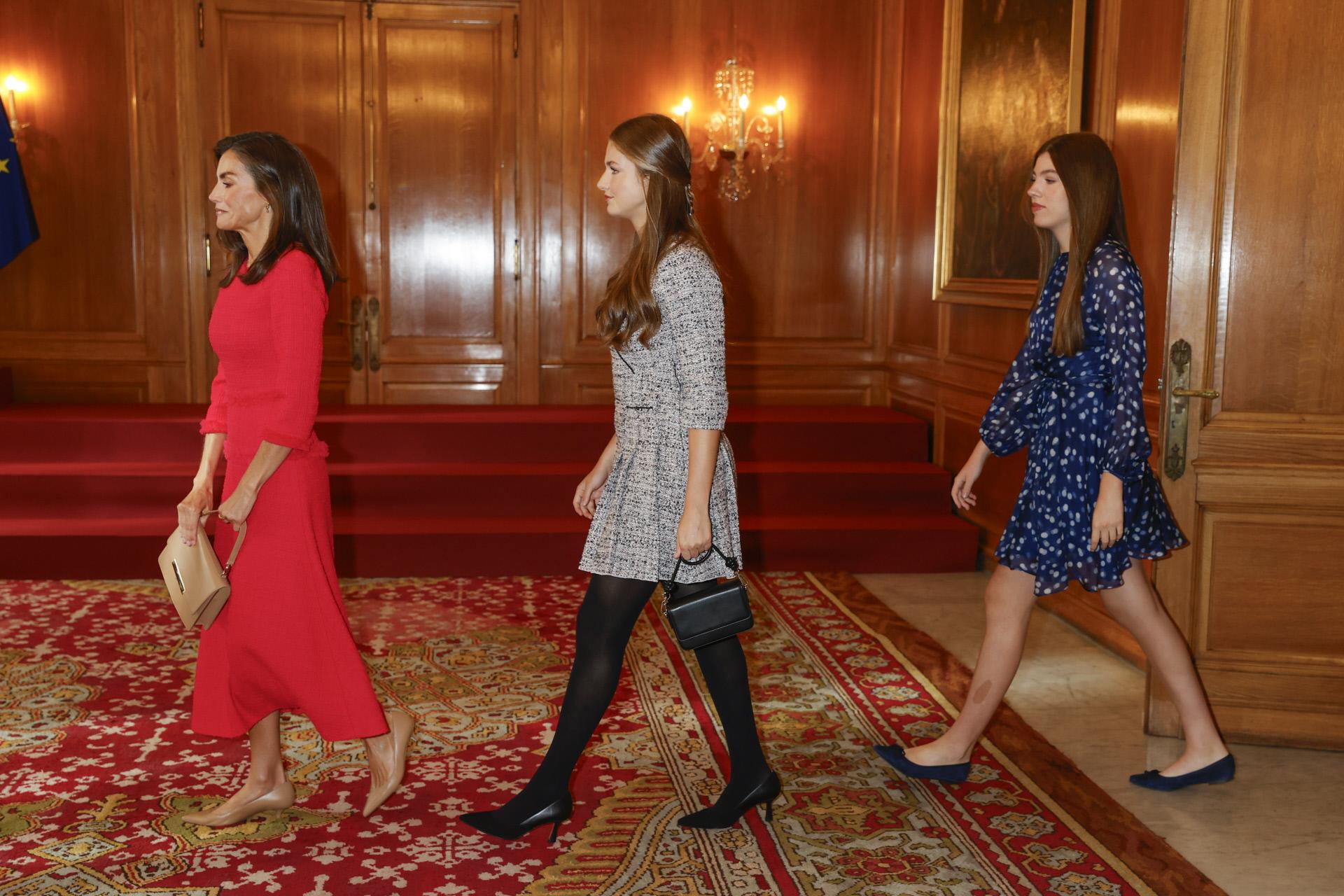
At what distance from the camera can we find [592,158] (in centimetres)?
798

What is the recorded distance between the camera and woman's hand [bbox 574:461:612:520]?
2.95 meters

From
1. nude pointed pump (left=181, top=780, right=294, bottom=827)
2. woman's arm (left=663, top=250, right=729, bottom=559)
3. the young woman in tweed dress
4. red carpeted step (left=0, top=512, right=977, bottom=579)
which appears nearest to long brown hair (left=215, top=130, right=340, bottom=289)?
the young woman in tweed dress

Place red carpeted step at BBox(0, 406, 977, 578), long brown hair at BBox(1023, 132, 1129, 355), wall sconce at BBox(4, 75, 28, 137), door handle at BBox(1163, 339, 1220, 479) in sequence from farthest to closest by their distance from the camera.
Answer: wall sconce at BBox(4, 75, 28, 137)
red carpeted step at BBox(0, 406, 977, 578)
door handle at BBox(1163, 339, 1220, 479)
long brown hair at BBox(1023, 132, 1129, 355)

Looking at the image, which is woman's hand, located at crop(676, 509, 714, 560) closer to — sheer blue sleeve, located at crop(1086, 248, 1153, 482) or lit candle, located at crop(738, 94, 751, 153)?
sheer blue sleeve, located at crop(1086, 248, 1153, 482)

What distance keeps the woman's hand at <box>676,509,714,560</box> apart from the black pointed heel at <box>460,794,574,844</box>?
2.17ft

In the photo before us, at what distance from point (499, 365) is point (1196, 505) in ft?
17.1

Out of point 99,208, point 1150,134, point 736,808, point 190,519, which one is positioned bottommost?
point 736,808

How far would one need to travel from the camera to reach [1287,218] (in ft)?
11.7

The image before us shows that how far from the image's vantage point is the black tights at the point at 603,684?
2742 mm

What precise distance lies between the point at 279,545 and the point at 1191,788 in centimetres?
240

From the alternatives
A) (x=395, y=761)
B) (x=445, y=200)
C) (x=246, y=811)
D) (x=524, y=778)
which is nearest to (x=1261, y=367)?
(x=524, y=778)

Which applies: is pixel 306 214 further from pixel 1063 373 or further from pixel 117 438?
pixel 117 438

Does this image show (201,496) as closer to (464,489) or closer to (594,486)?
(594,486)

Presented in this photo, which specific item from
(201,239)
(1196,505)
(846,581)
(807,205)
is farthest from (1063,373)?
(201,239)
